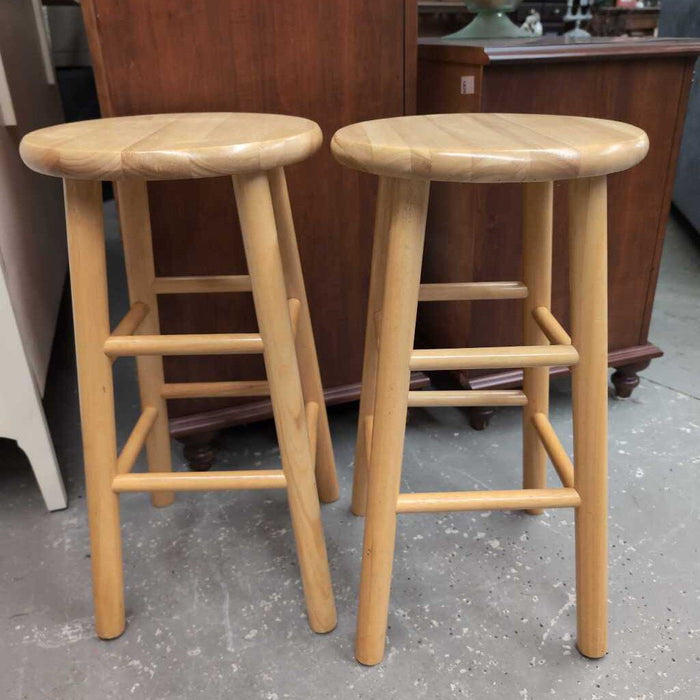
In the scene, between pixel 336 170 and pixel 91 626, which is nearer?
pixel 91 626

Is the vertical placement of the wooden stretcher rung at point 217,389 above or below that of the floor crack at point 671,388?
above

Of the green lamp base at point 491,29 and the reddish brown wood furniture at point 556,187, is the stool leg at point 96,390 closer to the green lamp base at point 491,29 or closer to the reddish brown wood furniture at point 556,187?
the reddish brown wood furniture at point 556,187

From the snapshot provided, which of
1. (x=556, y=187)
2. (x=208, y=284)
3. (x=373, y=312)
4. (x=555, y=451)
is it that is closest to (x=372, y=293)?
(x=373, y=312)

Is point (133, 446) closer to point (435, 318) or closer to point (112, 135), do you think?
point (112, 135)

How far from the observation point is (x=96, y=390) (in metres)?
0.82

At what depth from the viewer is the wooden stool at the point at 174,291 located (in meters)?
0.67

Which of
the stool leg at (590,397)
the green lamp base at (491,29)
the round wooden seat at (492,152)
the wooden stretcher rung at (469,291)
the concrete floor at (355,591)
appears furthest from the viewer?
the green lamp base at (491,29)

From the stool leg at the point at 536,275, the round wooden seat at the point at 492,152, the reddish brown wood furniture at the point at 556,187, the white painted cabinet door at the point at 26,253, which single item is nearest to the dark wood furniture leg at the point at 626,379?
the reddish brown wood furniture at the point at 556,187

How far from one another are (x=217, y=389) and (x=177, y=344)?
23cm

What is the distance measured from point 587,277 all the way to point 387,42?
55 centimetres

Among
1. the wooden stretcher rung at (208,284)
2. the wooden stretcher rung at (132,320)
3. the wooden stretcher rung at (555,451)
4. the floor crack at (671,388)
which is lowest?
the floor crack at (671,388)

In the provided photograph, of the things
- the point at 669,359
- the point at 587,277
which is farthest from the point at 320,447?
the point at 669,359

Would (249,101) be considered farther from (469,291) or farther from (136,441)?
(136,441)

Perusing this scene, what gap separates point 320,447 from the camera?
1117 millimetres
